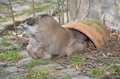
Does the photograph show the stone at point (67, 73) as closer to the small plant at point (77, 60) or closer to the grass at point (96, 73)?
the grass at point (96, 73)

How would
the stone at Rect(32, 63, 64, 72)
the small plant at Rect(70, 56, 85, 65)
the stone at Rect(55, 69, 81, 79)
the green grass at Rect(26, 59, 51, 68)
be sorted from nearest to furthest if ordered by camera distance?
1. the stone at Rect(55, 69, 81, 79)
2. the stone at Rect(32, 63, 64, 72)
3. the small plant at Rect(70, 56, 85, 65)
4. the green grass at Rect(26, 59, 51, 68)

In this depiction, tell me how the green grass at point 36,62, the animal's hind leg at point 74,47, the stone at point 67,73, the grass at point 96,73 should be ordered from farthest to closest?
the animal's hind leg at point 74,47
the green grass at point 36,62
the stone at point 67,73
the grass at point 96,73

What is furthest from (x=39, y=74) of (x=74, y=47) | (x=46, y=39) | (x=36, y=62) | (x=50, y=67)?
(x=74, y=47)

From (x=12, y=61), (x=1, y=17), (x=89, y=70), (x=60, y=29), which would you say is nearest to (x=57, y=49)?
(x=60, y=29)

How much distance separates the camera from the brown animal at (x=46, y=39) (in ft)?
13.3

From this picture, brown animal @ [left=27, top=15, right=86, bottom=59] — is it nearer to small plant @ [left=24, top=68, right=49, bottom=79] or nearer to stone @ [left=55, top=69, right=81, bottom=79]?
small plant @ [left=24, top=68, right=49, bottom=79]

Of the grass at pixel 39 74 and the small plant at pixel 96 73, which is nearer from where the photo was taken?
the small plant at pixel 96 73

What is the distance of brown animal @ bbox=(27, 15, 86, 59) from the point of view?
4039 millimetres

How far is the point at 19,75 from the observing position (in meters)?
3.38

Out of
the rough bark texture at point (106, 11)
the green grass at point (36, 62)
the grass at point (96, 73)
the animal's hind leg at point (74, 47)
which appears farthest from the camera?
the rough bark texture at point (106, 11)

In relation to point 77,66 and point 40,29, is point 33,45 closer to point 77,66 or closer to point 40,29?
point 40,29

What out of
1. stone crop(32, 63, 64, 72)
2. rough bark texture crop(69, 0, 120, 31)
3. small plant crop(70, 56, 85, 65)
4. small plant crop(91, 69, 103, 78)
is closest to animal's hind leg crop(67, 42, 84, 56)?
small plant crop(70, 56, 85, 65)

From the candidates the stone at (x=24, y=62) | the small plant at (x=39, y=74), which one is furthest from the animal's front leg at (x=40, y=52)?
the small plant at (x=39, y=74)

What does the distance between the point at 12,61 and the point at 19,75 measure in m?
0.98
